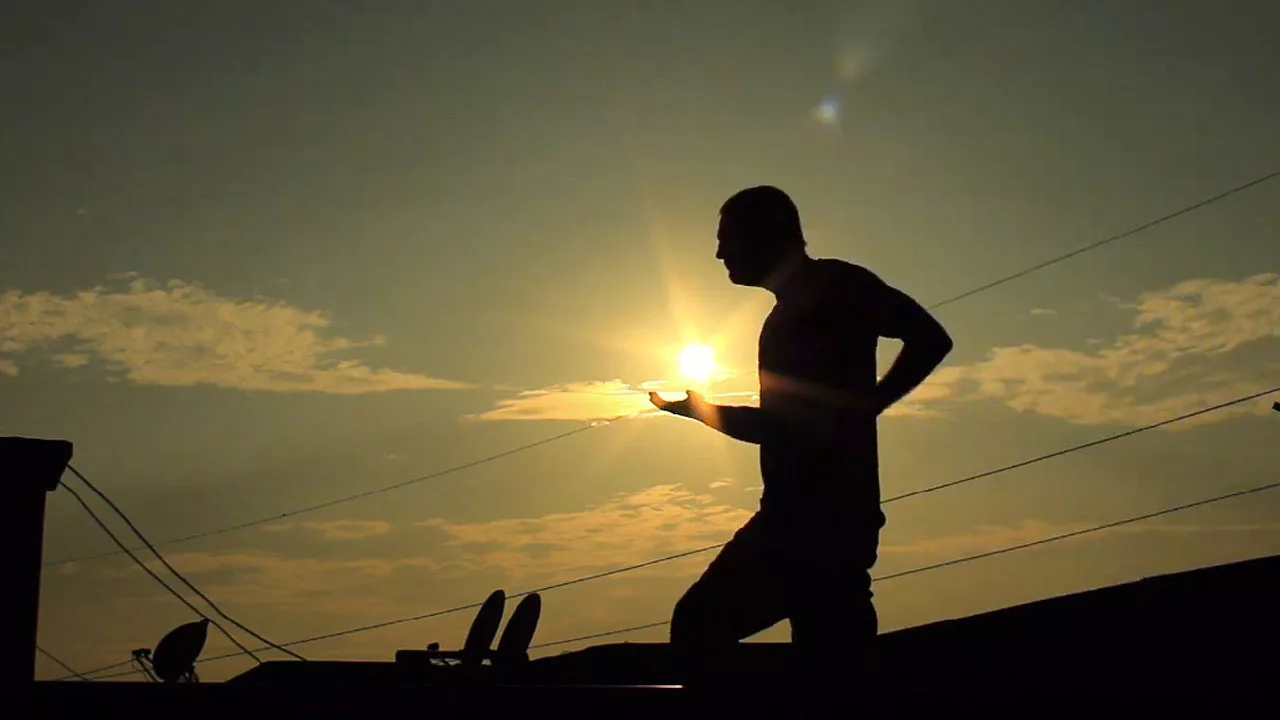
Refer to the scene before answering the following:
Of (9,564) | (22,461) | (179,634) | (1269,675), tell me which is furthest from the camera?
(179,634)

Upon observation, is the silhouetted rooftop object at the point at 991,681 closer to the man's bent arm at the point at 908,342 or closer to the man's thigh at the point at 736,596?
the man's thigh at the point at 736,596

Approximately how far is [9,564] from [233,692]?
429 centimetres

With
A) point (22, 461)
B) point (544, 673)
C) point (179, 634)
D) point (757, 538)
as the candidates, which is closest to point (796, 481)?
point (757, 538)

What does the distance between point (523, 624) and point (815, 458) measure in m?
8.90

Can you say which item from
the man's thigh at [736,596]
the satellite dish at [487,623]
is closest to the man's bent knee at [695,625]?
the man's thigh at [736,596]

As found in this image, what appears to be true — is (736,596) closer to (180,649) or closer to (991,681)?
(991,681)

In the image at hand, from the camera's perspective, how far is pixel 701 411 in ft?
14.0

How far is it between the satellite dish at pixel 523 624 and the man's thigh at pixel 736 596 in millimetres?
8160

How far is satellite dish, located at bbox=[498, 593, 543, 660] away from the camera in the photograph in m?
12.0

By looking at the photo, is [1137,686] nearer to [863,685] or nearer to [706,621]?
[863,685]

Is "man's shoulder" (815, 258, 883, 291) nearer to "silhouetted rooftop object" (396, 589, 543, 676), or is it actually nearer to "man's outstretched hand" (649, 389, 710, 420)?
"man's outstretched hand" (649, 389, 710, 420)

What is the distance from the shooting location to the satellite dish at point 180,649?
9648 mm

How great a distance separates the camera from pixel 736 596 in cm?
390

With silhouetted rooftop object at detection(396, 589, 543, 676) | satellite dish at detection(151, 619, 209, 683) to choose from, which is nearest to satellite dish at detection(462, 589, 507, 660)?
silhouetted rooftop object at detection(396, 589, 543, 676)
